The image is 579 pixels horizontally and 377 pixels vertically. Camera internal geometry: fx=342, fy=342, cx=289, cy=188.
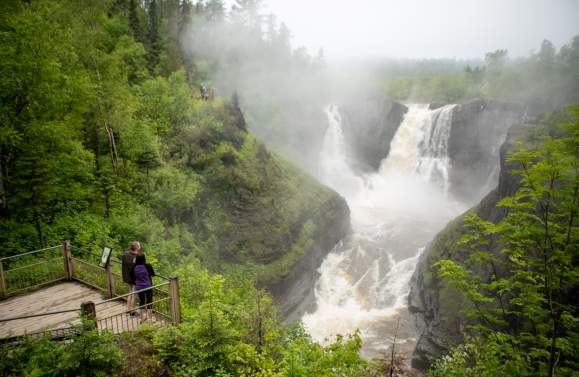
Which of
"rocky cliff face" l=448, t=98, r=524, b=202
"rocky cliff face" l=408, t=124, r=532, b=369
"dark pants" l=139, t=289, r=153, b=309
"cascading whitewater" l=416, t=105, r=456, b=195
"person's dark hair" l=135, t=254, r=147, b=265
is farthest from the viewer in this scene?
"cascading whitewater" l=416, t=105, r=456, b=195

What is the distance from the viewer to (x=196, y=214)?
21500 mm

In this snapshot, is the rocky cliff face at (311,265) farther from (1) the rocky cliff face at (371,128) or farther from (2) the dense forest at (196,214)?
(1) the rocky cliff face at (371,128)

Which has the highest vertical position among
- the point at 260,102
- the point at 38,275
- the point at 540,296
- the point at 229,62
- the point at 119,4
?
the point at 119,4

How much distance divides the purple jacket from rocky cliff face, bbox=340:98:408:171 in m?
45.2

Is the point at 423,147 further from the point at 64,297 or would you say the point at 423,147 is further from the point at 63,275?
the point at 64,297

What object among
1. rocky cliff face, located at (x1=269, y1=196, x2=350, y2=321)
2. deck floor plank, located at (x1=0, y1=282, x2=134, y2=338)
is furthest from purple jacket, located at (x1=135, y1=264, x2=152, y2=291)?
rocky cliff face, located at (x1=269, y1=196, x2=350, y2=321)

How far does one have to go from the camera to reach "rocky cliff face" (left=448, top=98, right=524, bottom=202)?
1784 inches

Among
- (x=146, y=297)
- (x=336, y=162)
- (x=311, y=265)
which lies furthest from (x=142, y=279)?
(x=336, y=162)

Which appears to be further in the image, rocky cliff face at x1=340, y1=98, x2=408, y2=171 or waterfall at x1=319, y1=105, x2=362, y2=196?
rocky cliff face at x1=340, y1=98, x2=408, y2=171

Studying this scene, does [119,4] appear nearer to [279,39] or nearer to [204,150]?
[204,150]

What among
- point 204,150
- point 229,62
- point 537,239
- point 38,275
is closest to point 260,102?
point 229,62

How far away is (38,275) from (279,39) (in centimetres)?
6735

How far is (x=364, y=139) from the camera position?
53.1 meters

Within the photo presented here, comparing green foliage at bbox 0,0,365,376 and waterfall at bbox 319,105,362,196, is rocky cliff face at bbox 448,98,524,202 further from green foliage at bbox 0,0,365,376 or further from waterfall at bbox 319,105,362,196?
green foliage at bbox 0,0,365,376
